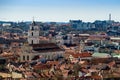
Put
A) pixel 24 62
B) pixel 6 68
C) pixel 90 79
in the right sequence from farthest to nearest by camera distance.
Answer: pixel 24 62
pixel 6 68
pixel 90 79

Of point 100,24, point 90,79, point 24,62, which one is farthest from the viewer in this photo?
point 100,24

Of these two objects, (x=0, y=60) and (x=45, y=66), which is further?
(x=0, y=60)

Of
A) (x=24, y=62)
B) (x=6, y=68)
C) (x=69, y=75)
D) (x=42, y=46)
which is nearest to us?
(x=69, y=75)

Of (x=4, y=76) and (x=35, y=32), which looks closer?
(x=4, y=76)

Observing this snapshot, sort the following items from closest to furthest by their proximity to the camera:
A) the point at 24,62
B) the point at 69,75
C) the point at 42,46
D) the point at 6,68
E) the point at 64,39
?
the point at 69,75
the point at 6,68
the point at 24,62
the point at 42,46
the point at 64,39

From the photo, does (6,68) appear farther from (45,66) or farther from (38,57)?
(38,57)

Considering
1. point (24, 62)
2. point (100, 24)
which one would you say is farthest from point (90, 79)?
point (100, 24)

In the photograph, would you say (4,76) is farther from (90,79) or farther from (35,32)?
(35,32)

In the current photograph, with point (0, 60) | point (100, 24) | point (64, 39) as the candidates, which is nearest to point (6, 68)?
point (0, 60)
